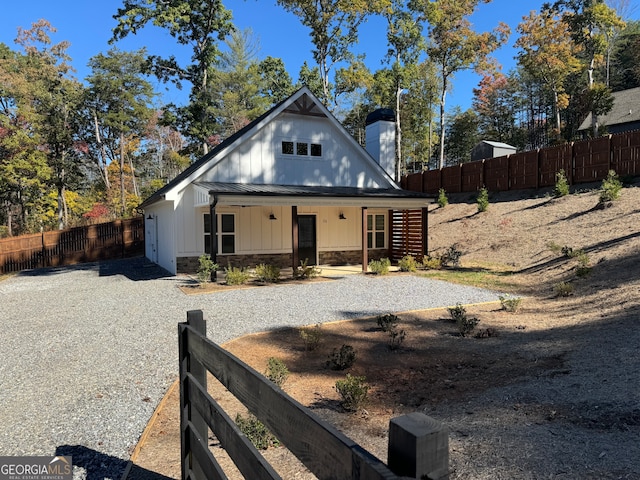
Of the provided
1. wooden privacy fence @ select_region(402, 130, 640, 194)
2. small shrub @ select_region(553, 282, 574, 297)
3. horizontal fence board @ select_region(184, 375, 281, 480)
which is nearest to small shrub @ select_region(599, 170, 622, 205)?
wooden privacy fence @ select_region(402, 130, 640, 194)

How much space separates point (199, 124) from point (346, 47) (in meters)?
13.1

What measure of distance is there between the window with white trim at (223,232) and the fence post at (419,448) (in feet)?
46.3

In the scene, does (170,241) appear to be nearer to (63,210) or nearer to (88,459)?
(88,459)

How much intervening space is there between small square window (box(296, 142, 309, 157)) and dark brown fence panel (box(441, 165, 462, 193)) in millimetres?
11829

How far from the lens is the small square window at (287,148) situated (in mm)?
15680

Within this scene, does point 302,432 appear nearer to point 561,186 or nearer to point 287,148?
point 287,148

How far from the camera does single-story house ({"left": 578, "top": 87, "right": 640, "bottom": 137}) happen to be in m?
28.4

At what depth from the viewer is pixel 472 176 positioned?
23.4m

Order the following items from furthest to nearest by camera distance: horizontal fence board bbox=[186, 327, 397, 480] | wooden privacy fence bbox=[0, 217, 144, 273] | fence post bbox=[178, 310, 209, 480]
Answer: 1. wooden privacy fence bbox=[0, 217, 144, 273]
2. fence post bbox=[178, 310, 209, 480]
3. horizontal fence board bbox=[186, 327, 397, 480]

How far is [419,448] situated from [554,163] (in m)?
21.6

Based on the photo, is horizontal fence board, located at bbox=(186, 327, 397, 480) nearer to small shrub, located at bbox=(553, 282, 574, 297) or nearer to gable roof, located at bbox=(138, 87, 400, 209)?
small shrub, located at bbox=(553, 282, 574, 297)

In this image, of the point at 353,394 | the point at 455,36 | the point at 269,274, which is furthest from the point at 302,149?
the point at 455,36

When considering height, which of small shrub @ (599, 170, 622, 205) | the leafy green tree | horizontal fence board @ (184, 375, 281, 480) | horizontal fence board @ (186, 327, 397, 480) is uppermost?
the leafy green tree

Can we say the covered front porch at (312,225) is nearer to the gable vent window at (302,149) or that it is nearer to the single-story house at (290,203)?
the single-story house at (290,203)
